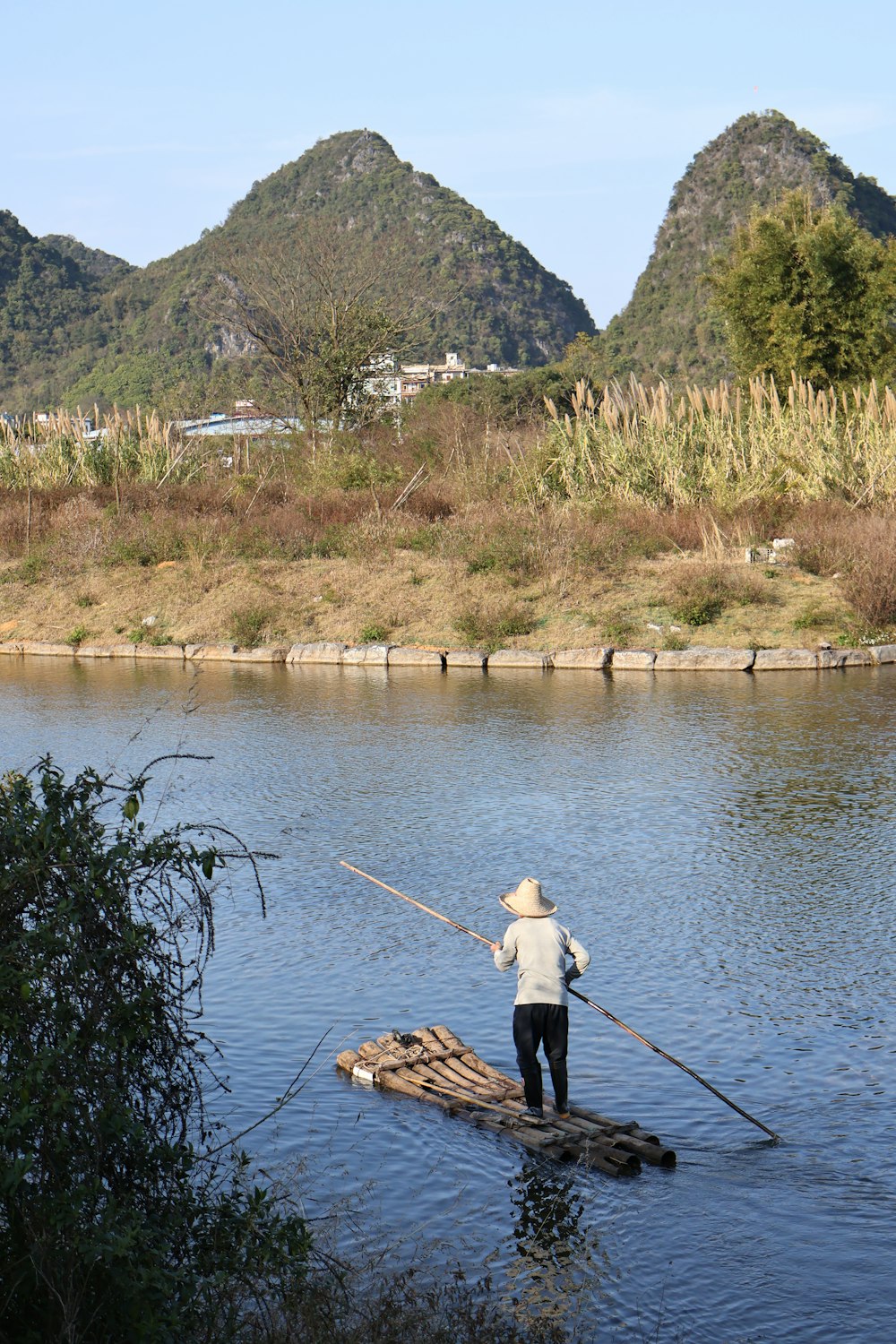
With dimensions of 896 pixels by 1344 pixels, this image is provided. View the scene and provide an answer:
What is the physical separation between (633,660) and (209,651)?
7362 millimetres

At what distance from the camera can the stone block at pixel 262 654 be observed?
2394cm

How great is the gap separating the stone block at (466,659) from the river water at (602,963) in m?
3.61

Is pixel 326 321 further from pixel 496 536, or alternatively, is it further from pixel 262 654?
pixel 262 654

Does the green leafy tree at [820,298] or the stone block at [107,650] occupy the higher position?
the green leafy tree at [820,298]

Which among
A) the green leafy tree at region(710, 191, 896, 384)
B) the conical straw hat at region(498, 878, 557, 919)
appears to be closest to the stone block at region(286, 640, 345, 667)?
the green leafy tree at region(710, 191, 896, 384)

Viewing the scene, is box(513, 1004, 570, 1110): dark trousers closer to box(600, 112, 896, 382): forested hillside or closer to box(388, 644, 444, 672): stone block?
box(388, 644, 444, 672): stone block

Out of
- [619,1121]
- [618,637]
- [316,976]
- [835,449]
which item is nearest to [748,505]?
[835,449]

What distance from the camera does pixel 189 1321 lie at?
4449mm

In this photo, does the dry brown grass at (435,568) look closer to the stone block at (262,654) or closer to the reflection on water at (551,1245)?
the stone block at (262,654)

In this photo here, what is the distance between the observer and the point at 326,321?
3888 cm

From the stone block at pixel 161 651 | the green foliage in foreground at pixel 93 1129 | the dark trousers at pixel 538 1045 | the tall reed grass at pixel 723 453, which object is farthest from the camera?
the tall reed grass at pixel 723 453

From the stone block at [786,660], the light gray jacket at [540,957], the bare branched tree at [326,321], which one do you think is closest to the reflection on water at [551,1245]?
the light gray jacket at [540,957]

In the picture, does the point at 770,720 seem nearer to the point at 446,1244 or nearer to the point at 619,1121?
the point at 619,1121

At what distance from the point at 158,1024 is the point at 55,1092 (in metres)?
0.54
